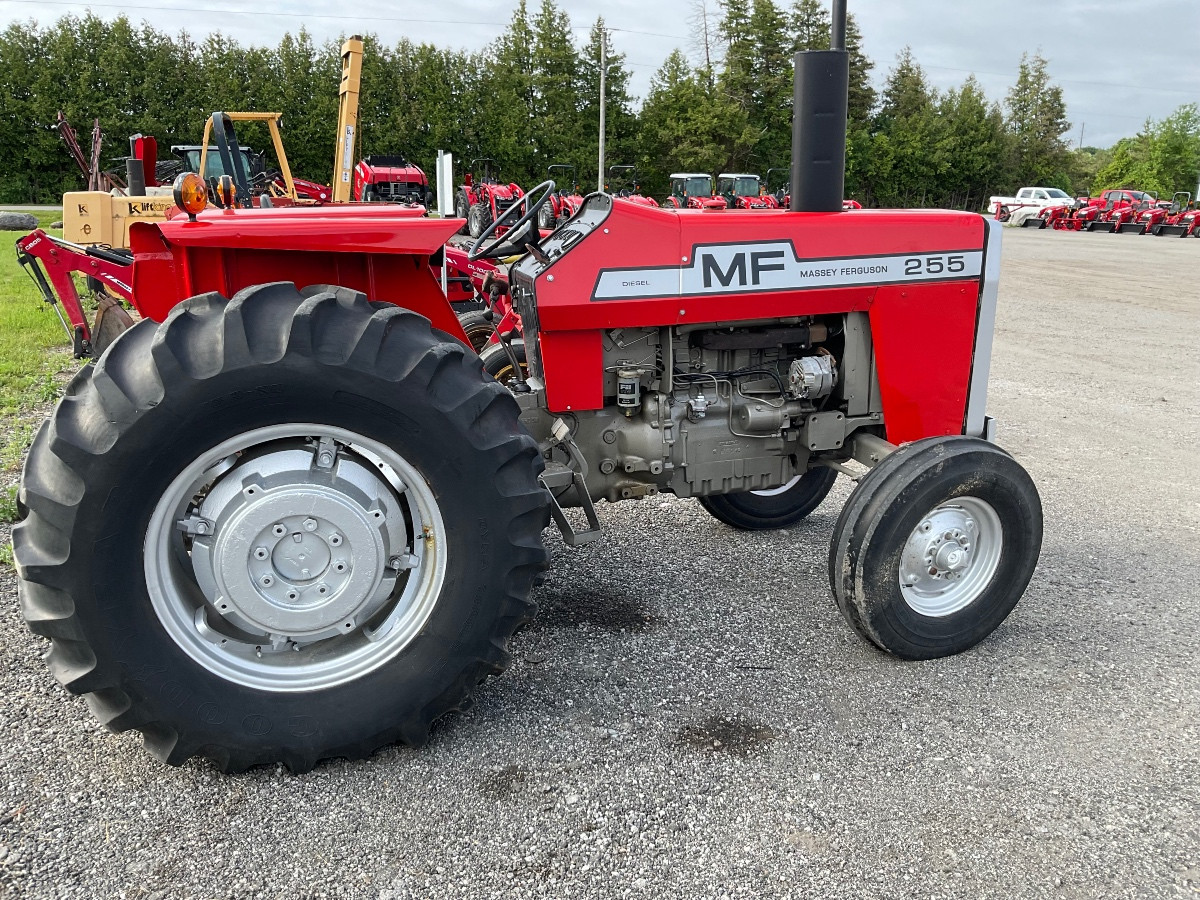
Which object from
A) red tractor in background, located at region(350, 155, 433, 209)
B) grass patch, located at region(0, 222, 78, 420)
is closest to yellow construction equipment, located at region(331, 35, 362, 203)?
grass patch, located at region(0, 222, 78, 420)

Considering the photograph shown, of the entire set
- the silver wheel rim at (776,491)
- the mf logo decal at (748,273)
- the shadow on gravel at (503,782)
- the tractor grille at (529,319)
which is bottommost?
the shadow on gravel at (503,782)

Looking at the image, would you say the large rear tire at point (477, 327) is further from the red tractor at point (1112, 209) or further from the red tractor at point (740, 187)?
the red tractor at point (1112, 209)

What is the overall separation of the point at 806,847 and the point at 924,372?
1.81 meters

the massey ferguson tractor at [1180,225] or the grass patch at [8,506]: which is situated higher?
the massey ferguson tractor at [1180,225]

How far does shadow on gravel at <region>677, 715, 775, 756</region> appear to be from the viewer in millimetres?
2523

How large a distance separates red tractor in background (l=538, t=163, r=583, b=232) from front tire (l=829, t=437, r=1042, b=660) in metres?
1.37

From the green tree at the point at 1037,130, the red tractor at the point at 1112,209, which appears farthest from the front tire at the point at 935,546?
the green tree at the point at 1037,130

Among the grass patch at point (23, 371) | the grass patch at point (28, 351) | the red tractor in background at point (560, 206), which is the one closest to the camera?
the red tractor in background at point (560, 206)

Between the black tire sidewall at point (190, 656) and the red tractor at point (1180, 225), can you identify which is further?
the red tractor at point (1180, 225)

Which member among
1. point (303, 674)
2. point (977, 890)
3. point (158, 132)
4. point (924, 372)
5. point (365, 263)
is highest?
point (158, 132)

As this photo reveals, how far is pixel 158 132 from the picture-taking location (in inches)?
1261

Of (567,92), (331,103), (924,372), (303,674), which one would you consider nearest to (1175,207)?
(567,92)

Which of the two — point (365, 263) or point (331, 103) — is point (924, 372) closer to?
point (365, 263)

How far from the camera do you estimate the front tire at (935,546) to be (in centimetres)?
282
